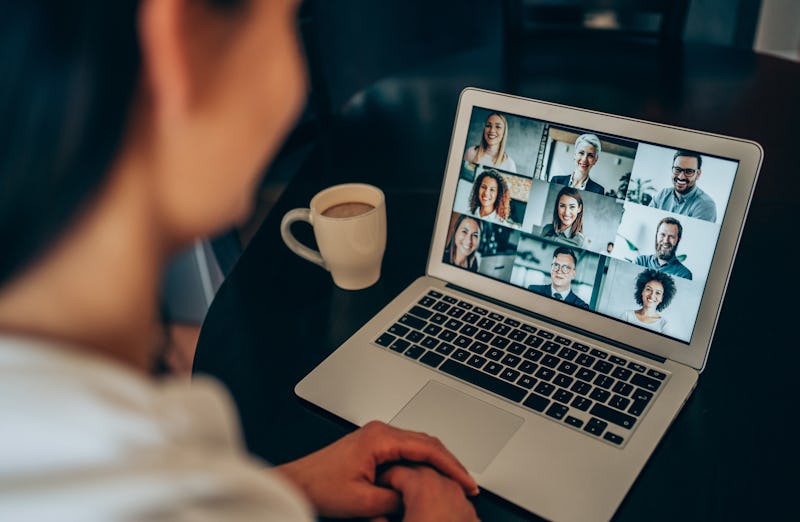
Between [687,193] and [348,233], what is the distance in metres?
0.44

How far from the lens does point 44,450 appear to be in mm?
303

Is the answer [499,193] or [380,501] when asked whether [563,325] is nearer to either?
[499,193]

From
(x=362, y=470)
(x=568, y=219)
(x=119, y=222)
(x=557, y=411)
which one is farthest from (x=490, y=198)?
(x=119, y=222)

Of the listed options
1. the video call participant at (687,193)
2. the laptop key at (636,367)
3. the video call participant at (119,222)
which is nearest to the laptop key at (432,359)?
the laptop key at (636,367)

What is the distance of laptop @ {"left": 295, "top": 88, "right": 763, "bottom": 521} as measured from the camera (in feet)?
2.35

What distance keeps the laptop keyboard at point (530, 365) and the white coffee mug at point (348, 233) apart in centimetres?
11

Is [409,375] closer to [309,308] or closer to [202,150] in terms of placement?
[309,308]

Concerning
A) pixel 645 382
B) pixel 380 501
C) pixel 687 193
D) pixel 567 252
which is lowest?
pixel 380 501

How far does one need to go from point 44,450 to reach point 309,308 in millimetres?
662

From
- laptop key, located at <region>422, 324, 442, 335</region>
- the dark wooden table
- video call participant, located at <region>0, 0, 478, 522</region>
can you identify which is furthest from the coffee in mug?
video call participant, located at <region>0, 0, 478, 522</region>

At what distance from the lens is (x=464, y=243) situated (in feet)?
3.16

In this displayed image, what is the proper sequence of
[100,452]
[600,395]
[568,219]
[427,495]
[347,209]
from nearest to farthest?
[100,452], [427,495], [600,395], [568,219], [347,209]

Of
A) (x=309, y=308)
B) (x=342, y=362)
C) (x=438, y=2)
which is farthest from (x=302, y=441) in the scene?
(x=438, y=2)

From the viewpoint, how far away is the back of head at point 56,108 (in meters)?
0.30
